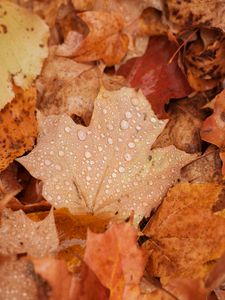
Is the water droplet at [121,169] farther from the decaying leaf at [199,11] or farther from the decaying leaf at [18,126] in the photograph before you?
the decaying leaf at [199,11]

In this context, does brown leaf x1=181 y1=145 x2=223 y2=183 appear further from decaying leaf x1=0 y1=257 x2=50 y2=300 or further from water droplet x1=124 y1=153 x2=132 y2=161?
decaying leaf x1=0 y1=257 x2=50 y2=300

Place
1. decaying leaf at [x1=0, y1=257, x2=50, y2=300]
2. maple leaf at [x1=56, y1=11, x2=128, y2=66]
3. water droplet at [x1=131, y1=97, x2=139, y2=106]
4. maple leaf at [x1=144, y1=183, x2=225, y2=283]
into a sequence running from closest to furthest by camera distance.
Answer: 1. decaying leaf at [x1=0, y1=257, x2=50, y2=300]
2. maple leaf at [x1=144, y1=183, x2=225, y2=283]
3. water droplet at [x1=131, y1=97, x2=139, y2=106]
4. maple leaf at [x1=56, y1=11, x2=128, y2=66]

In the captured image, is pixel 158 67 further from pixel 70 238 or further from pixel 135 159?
pixel 70 238

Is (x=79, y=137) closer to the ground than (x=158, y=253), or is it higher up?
higher up

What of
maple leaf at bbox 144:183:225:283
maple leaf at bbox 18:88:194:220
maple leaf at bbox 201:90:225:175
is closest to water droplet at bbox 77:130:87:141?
maple leaf at bbox 18:88:194:220

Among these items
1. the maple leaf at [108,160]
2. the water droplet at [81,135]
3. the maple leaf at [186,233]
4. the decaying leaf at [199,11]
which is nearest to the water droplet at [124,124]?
the maple leaf at [108,160]

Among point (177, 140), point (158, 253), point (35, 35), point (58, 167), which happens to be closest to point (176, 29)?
point (177, 140)
